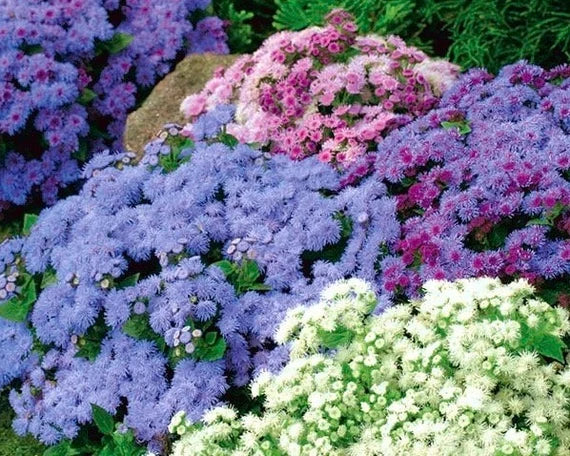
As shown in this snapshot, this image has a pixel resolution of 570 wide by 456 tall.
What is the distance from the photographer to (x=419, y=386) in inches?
123

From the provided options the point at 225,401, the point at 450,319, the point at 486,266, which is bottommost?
the point at 225,401

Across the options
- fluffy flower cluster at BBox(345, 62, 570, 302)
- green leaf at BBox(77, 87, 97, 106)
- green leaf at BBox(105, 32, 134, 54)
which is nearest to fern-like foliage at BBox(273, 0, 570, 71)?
fluffy flower cluster at BBox(345, 62, 570, 302)

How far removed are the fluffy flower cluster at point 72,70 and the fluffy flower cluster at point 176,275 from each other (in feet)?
3.80

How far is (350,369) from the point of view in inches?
127

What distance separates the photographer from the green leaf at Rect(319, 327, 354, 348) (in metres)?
3.32

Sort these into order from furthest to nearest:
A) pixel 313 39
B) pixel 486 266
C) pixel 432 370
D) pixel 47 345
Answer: pixel 313 39
pixel 47 345
pixel 486 266
pixel 432 370

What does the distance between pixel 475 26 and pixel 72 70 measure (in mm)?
2390

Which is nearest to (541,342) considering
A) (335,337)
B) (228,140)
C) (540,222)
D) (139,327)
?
(335,337)

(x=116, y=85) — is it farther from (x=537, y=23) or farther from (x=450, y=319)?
(x=450, y=319)

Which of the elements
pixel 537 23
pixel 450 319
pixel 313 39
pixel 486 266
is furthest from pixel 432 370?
pixel 537 23

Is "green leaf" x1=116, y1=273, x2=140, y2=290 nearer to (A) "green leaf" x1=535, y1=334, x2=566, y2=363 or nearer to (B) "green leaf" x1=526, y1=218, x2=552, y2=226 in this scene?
(B) "green leaf" x1=526, y1=218, x2=552, y2=226

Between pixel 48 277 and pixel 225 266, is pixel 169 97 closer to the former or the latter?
pixel 48 277

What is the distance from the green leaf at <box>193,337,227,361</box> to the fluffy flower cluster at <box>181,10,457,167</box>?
1.20m

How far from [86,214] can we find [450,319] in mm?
2192
